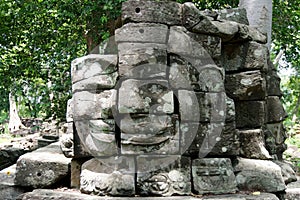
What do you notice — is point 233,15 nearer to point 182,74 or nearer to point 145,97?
point 182,74

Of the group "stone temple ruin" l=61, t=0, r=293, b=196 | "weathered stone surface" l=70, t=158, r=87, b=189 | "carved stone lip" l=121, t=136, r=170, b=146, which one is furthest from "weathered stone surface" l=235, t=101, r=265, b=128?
"weathered stone surface" l=70, t=158, r=87, b=189

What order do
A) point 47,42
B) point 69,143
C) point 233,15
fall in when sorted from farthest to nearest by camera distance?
point 47,42 < point 233,15 < point 69,143

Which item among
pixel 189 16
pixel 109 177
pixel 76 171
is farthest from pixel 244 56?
pixel 76 171

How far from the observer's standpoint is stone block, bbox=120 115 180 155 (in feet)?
9.89

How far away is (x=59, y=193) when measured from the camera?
314 cm

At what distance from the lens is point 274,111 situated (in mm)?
4070

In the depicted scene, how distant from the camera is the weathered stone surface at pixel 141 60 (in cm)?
308

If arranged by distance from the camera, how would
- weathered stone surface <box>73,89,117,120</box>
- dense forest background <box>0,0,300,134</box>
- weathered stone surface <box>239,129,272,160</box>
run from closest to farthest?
weathered stone surface <box>73,89,117,120</box>, weathered stone surface <box>239,129,272,160</box>, dense forest background <box>0,0,300,134</box>

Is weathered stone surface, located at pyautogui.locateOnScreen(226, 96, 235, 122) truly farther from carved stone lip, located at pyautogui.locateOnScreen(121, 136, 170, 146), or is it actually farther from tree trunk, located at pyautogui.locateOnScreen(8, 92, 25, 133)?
tree trunk, located at pyautogui.locateOnScreen(8, 92, 25, 133)

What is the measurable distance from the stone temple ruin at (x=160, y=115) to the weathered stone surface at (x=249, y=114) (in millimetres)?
210

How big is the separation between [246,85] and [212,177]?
931mm

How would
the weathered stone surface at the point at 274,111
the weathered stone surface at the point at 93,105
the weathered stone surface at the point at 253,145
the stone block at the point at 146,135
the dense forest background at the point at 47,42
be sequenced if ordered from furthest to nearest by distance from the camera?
1. the dense forest background at the point at 47,42
2. the weathered stone surface at the point at 274,111
3. the weathered stone surface at the point at 253,145
4. the weathered stone surface at the point at 93,105
5. the stone block at the point at 146,135

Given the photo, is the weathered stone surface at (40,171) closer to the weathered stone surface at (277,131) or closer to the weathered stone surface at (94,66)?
the weathered stone surface at (94,66)

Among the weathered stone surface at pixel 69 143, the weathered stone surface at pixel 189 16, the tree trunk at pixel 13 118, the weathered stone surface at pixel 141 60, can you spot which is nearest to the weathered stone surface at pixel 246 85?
the weathered stone surface at pixel 189 16
